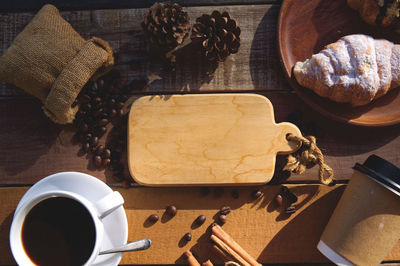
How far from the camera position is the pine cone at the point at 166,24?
43.4 inches

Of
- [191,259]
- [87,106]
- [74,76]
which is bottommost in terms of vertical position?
[191,259]

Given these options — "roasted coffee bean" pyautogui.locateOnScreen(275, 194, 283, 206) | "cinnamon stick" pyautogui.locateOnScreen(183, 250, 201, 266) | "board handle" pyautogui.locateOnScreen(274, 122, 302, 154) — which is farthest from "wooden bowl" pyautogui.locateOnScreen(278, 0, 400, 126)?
"cinnamon stick" pyautogui.locateOnScreen(183, 250, 201, 266)

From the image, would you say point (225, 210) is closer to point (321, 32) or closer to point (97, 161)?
point (97, 161)

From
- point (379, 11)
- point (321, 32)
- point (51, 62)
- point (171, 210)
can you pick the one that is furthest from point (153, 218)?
point (379, 11)

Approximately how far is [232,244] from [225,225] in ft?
0.23

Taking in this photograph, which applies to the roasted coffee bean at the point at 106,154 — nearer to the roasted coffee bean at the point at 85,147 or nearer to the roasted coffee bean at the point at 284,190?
the roasted coffee bean at the point at 85,147

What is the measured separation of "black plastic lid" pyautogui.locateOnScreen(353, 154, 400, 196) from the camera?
985mm

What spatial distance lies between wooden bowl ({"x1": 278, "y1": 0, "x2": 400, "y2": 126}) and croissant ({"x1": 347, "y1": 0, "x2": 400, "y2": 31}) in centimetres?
3

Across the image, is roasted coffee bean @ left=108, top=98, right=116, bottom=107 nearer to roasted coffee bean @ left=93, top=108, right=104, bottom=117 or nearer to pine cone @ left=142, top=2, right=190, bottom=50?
roasted coffee bean @ left=93, top=108, right=104, bottom=117

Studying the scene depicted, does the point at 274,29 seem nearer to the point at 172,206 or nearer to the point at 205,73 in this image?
the point at 205,73

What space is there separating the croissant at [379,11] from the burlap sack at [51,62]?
2.80ft

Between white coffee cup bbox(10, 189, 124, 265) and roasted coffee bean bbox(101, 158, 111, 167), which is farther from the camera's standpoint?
roasted coffee bean bbox(101, 158, 111, 167)

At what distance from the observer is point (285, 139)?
1.15 metres

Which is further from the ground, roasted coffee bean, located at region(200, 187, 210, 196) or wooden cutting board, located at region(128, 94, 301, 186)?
wooden cutting board, located at region(128, 94, 301, 186)
